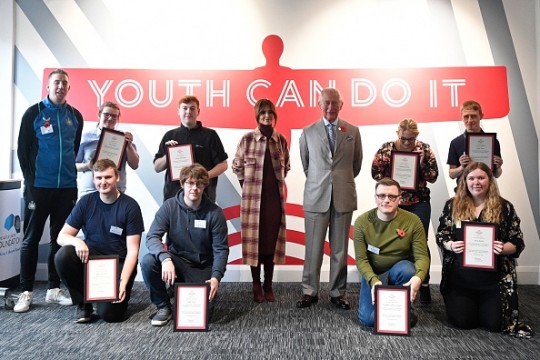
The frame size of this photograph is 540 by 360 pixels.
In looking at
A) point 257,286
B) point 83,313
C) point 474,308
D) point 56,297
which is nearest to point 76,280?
point 83,313

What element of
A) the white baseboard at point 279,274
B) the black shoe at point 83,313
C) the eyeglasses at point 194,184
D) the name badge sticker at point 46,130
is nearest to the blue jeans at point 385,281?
the eyeglasses at point 194,184

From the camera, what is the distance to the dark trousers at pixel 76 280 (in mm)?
2896

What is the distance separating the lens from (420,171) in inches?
→ 137

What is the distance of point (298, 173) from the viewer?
4.29m

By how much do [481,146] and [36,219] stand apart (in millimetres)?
3223

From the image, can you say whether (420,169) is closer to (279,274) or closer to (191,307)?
(279,274)

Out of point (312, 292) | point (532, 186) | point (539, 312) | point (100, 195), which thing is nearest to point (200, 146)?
point (100, 195)

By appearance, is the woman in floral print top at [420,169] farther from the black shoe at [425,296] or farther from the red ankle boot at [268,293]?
the red ankle boot at [268,293]

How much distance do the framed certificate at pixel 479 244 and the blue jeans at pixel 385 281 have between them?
0.34m

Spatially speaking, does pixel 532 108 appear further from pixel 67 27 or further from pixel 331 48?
pixel 67 27

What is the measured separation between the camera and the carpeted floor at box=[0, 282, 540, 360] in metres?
2.46

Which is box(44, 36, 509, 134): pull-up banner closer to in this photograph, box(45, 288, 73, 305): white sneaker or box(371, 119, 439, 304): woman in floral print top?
box(371, 119, 439, 304): woman in floral print top

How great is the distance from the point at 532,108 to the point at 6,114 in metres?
4.77

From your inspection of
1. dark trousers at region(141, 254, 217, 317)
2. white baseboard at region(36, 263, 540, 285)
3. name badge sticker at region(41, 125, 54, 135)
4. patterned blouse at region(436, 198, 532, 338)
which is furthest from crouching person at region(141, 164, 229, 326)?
patterned blouse at region(436, 198, 532, 338)
